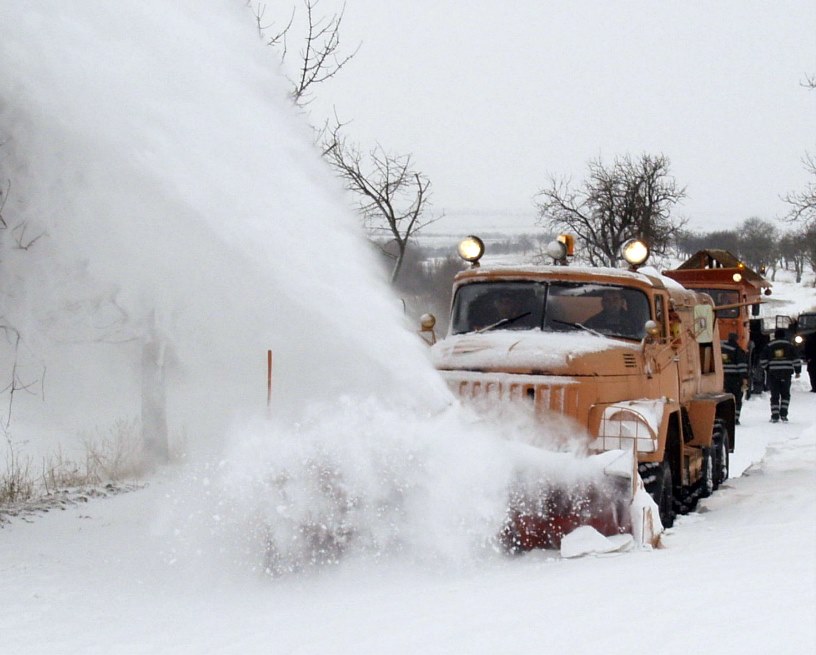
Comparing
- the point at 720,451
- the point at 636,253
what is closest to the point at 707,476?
the point at 720,451

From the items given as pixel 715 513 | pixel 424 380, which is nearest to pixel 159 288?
pixel 424 380

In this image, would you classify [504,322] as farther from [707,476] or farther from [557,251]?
[707,476]

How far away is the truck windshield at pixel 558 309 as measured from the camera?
27.1ft

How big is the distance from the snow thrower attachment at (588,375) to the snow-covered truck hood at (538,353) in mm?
11

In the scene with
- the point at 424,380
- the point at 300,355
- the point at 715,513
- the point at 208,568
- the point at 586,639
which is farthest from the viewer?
the point at 300,355

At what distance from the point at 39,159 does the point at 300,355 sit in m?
10.0

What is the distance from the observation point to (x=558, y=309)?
8.29 m

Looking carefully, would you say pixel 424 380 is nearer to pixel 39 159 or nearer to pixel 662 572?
pixel 662 572

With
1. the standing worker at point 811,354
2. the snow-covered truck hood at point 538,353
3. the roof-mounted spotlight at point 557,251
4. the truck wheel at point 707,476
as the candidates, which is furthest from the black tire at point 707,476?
the standing worker at point 811,354

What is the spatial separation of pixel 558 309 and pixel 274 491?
3176 mm

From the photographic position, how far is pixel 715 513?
892 cm

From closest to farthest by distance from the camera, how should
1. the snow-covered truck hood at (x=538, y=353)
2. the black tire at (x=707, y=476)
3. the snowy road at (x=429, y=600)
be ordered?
the snowy road at (x=429, y=600) < the snow-covered truck hood at (x=538, y=353) < the black tire at (x=707, y=476)

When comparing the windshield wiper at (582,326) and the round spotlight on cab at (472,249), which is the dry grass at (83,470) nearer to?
the round spotlight on cab at (472,249)

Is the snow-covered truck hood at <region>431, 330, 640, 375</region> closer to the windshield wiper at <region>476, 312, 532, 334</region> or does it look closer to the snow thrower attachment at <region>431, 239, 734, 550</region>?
the snow thrower attachment at <region>431, 239, 734, 550</region>
